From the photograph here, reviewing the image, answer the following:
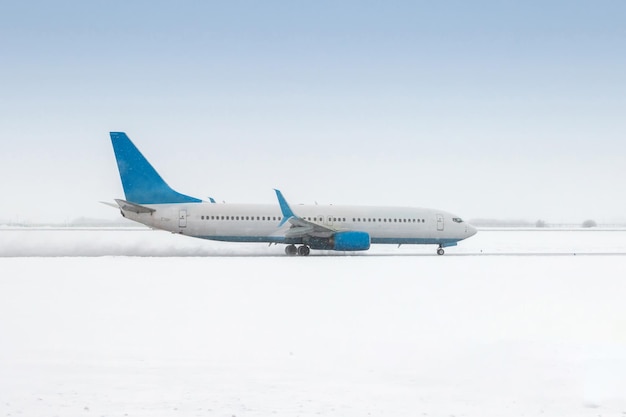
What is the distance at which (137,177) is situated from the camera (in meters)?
36.5

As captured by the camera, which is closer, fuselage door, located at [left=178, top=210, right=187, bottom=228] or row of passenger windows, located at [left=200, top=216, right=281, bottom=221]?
fuselage door, located at [left=178, top=210, right=187, bottom=228]

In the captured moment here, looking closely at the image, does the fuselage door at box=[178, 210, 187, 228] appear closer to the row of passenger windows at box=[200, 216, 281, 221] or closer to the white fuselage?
the white fuselage

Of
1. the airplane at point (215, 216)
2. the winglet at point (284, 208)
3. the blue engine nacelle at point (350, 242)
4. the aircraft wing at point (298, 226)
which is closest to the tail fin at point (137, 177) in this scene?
the airplane at point (215, 216)

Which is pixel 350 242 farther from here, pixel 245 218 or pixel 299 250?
pixel 245 218

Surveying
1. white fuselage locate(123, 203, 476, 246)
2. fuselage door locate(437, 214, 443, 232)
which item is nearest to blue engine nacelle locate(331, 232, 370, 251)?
white fuselage locate(123, 203, 476, 246)
